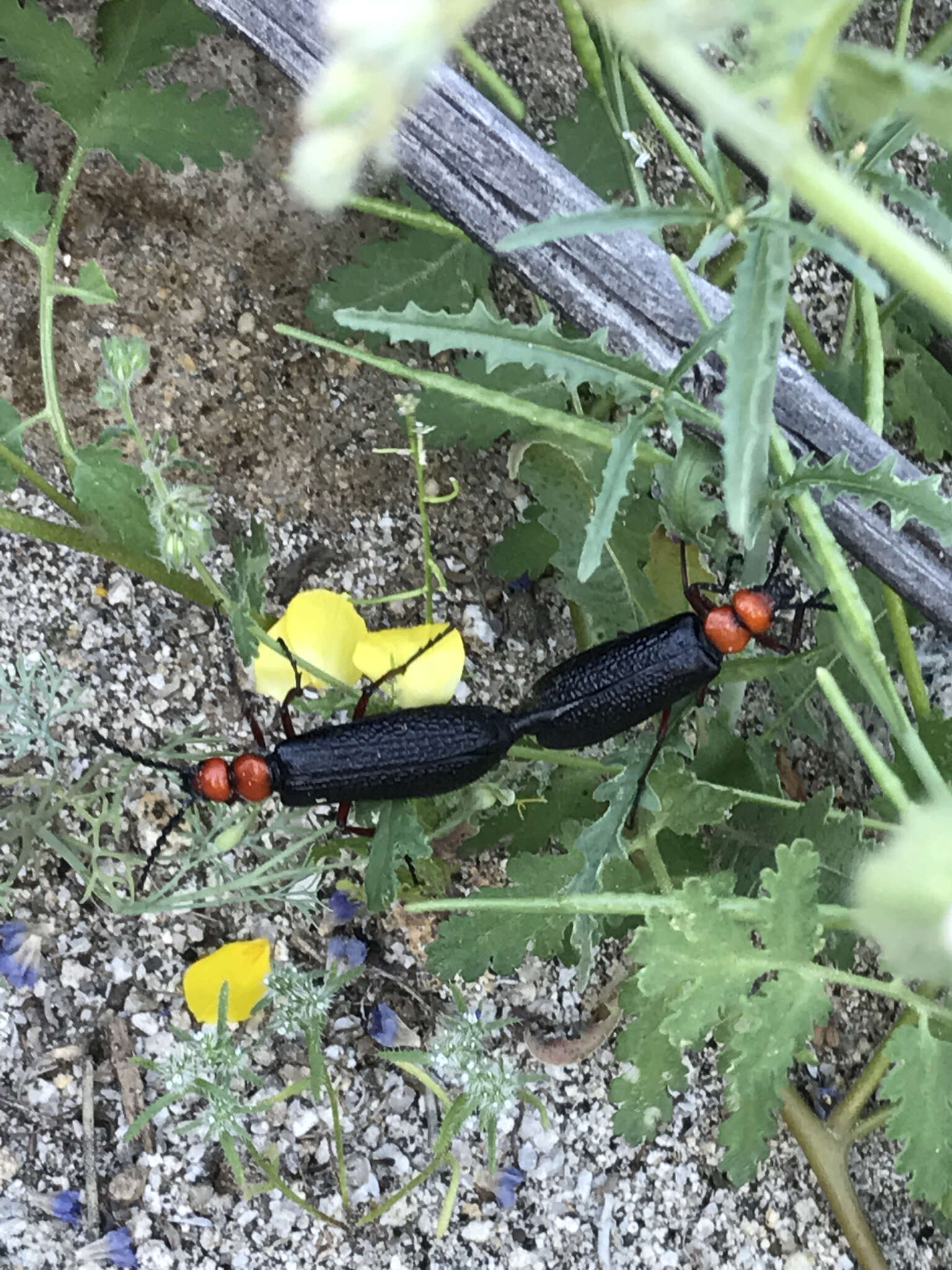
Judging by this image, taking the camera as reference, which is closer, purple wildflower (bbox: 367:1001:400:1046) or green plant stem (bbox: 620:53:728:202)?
green plant stem (bbox: 620:53:728:202)

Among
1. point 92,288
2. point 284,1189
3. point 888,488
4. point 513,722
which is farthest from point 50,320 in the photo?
point 284,1189

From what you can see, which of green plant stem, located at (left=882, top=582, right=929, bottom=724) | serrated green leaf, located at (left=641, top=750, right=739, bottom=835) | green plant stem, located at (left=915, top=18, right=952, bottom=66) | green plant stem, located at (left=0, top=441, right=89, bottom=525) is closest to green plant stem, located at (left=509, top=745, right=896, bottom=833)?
serrated green leaf, located at (left=641, top=750, right=739, bottom=835)

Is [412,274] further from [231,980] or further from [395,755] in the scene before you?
[231,980]

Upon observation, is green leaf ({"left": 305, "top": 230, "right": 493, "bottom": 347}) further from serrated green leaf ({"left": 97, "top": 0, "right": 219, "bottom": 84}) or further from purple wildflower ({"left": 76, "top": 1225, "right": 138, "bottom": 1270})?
purple wildflower ({"left": 76, "top": 1225, "right": 138, "bottom": 1270})

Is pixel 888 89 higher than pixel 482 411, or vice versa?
pixel 482 411

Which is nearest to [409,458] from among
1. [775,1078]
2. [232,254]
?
[232,254]

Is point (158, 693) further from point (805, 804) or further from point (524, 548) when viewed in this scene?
point (805, 804)

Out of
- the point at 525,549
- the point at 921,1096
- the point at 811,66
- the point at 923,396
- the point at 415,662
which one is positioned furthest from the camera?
the point at 923,396

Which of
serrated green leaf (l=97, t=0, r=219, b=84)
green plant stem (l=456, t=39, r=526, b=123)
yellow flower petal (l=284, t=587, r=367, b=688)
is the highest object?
serrated green leaf (l=97, t=0, r=219, b=84)
